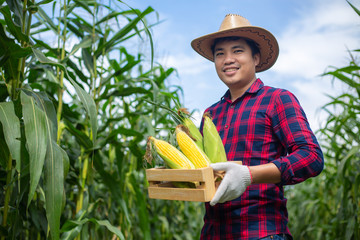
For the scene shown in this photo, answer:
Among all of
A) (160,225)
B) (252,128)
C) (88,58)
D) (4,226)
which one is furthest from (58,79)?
(160,225)

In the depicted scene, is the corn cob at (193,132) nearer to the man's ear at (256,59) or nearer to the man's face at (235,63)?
the man's face at (235,63)

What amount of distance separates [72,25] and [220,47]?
939mm

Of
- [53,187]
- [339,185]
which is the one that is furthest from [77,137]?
[339,185]

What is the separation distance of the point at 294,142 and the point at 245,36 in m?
0.46

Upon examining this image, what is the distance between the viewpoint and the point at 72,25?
1796mm

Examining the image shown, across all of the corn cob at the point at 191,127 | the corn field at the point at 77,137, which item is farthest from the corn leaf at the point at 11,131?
the corn cob at the point at 191,127

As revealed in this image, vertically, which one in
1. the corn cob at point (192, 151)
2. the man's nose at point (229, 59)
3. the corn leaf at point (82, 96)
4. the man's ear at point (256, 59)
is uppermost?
the man's ear at point (256, 59)

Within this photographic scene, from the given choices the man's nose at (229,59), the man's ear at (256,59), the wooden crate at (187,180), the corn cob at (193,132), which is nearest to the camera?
the wooden crate at (187,180)

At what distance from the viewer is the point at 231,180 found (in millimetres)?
904

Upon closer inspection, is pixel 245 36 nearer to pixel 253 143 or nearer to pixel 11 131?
pixel 253 143

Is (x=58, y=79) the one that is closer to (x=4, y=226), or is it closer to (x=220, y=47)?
(x=4, y=226)

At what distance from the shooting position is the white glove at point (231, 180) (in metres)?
0.90

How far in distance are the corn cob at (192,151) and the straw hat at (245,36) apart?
0.45 meters

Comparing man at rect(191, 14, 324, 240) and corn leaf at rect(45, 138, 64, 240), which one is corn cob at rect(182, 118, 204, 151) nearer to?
man at rect(191, 14, 324, 240)
